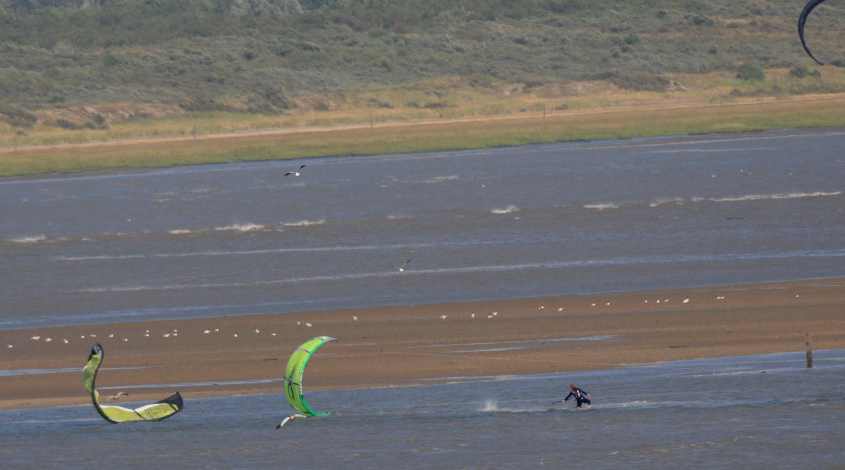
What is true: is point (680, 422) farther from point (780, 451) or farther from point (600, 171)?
point (600, 171)

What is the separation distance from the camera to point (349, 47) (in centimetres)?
6625

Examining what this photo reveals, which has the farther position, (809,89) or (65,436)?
(809,89)

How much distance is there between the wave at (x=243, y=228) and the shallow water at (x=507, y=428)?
572 inches

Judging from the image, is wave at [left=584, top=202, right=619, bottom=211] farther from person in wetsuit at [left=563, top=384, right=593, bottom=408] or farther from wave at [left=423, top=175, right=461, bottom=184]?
person in wetsuit at [left=563, top=384, right=593, bottom=408]

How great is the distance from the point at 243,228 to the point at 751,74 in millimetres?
34705

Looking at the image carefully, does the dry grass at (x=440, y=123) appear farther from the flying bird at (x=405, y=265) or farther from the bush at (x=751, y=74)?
the flying bird at (x=405, y=265)

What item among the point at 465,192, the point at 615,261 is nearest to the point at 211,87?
the point at 465,192

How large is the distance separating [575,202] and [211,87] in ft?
97.2

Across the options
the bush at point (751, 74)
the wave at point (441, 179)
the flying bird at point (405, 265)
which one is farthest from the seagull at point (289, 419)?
the bush at point (751, 74)

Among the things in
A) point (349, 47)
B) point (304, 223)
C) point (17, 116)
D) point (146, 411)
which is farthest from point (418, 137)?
point (146, 411)

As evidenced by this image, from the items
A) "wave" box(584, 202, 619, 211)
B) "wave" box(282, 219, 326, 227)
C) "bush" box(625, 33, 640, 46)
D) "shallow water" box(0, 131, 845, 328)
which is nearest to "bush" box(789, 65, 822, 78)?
"bush" box(625, 33, 640, 46)

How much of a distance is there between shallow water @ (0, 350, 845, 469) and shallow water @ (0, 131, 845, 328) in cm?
514

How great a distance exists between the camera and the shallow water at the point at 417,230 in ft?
69.3

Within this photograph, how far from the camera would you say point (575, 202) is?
3145 cm
